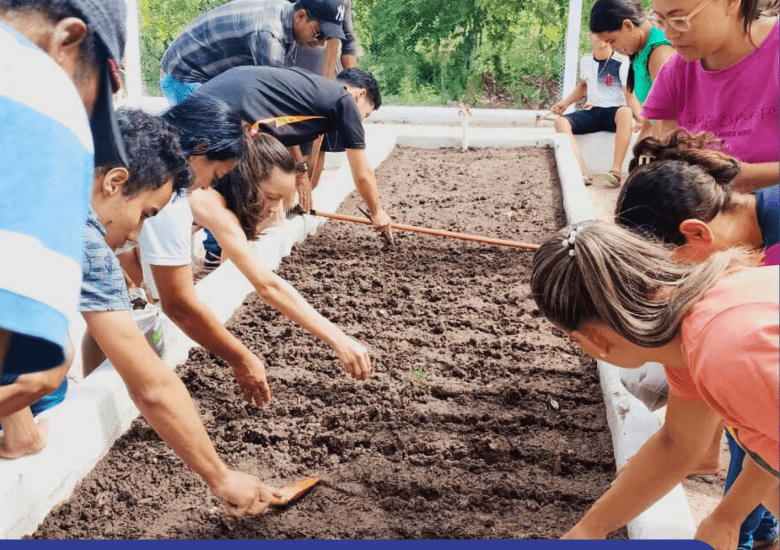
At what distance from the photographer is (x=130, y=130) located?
1929mm

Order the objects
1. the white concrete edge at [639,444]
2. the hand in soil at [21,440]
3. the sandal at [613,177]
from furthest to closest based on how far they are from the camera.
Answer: the sandal at [613,177]
the hand in soil at [21,440]
the white concrete edge at [639,444]

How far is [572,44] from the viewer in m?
10.4

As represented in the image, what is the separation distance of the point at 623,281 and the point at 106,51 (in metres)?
0.96

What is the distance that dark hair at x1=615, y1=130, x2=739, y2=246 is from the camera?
194cm

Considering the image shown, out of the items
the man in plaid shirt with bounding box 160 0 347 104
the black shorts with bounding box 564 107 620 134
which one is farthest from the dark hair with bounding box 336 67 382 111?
the black shorts with bounding box 564 107 620 134

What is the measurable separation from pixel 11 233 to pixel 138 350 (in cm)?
116

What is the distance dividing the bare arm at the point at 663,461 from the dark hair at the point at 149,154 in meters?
1.28

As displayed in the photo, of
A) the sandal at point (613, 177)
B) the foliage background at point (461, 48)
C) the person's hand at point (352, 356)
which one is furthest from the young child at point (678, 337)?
the foliage background at point (461, 48)

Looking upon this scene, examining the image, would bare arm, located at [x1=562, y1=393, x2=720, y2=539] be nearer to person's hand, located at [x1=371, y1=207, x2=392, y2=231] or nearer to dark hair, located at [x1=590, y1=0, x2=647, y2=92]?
dark hair, located at [x1=590, y1=0, x2=647, y2=92]

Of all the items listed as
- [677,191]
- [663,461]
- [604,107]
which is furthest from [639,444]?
[604,107]

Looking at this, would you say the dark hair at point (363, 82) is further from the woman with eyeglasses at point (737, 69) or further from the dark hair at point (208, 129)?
the woman with eyeglasses at point (737, 69)

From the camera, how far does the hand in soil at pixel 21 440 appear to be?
2.24 metres

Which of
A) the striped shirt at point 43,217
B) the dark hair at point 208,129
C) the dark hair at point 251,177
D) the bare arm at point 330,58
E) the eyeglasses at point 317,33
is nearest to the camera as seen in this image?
the striped shirt at point 43,217

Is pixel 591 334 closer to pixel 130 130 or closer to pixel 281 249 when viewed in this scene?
pixel 130 130
